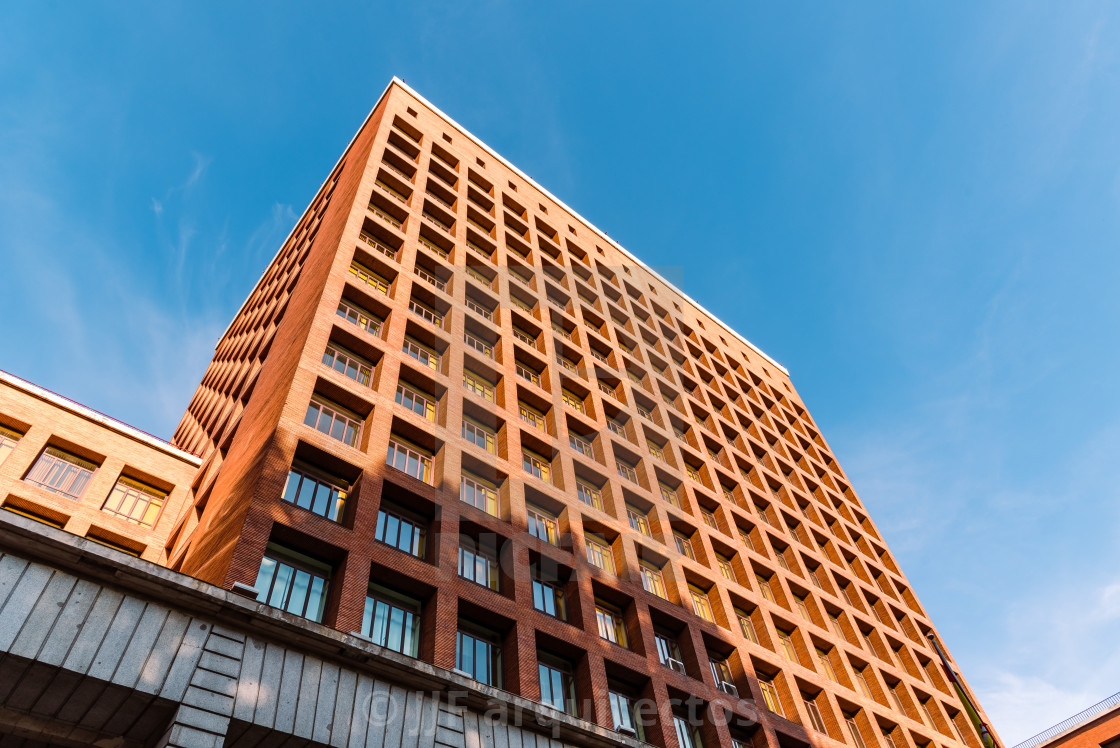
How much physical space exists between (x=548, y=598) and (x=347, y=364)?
Answer: 1052 cm

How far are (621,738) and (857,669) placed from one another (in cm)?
2109

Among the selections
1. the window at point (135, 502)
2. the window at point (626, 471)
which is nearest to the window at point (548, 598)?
the window at point (626, 471)

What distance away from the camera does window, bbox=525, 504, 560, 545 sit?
2705cm

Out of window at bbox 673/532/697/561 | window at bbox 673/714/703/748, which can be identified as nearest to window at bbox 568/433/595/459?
window at bbox 673/532/697/561

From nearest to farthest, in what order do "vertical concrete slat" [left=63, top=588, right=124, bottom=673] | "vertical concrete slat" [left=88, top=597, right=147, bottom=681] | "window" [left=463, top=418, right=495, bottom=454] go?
"vertical concrete slat" [left=63, top=588, right=124, bottom=673], "vertical concrete slat" [left=88, top=597, right=147, bottom=681], "window" [left=463, top=418, right=495, bottom=454]

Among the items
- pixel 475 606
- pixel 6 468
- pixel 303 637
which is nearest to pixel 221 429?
pixel 6 468

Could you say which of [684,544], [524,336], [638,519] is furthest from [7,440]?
[684,544]

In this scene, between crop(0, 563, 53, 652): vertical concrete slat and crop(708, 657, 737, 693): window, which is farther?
crop(708, 657, 737, 693): window

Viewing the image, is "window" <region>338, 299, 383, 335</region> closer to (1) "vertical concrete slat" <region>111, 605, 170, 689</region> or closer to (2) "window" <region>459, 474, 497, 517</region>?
(2) "window" <region>459, 474, 497, 517</region>

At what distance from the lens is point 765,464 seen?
160ft

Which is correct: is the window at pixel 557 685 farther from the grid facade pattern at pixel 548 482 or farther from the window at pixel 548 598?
the window at pixel 548 598

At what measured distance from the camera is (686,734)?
82.6ft

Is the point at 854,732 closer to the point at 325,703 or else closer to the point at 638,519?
the point at 638,519

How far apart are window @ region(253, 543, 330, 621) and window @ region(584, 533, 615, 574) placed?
10.8 m
